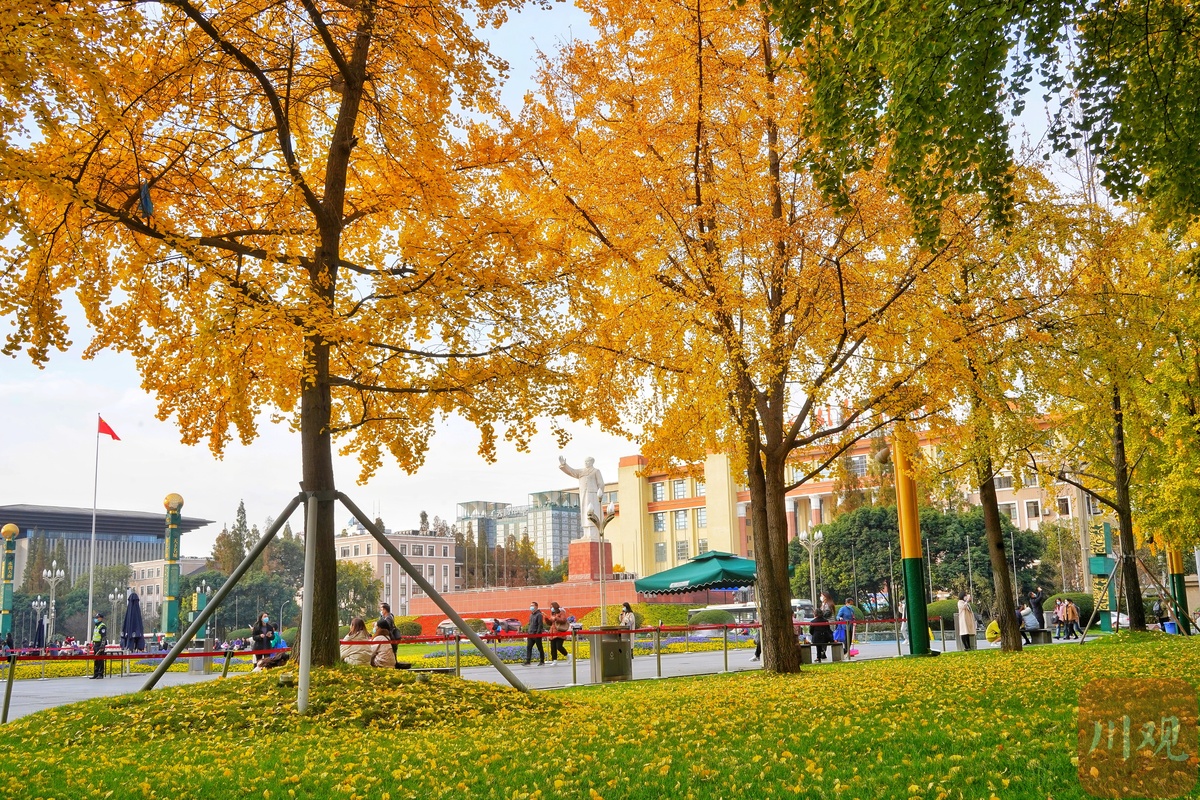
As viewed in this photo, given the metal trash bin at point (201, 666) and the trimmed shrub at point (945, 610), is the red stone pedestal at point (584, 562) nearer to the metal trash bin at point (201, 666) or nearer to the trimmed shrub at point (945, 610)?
the trimmed shrub at point (945, 610)

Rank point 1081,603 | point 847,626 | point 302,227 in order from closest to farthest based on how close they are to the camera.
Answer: point 302,227
point 847,626
point 1081,603

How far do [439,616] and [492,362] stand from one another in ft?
198

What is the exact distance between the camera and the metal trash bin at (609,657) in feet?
56.0

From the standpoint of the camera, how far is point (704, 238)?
14.4 metres

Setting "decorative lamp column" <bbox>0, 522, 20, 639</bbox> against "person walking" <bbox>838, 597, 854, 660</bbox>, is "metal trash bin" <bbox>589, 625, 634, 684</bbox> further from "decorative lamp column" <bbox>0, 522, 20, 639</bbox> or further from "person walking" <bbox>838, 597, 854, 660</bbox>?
"decorative lamp column" <bbox>0, 522, 20, 639</bbox>

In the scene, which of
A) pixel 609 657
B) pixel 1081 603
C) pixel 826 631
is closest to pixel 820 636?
pixel 826 631

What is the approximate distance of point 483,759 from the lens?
24.4 feet

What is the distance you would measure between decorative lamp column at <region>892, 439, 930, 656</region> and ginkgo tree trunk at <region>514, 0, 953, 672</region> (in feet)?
17.1

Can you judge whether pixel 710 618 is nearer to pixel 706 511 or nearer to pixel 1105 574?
pixel 1105 574

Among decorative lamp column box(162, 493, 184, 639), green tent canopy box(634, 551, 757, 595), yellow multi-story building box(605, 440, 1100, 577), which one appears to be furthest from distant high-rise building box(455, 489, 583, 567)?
green tent canopy box(634, 551, 757, 595)

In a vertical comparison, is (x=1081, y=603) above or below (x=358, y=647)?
below

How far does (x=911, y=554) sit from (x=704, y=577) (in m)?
6.36

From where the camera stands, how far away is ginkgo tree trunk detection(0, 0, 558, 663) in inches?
426

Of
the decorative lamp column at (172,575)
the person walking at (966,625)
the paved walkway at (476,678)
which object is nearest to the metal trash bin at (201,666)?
the paved walkway at (476,678)
